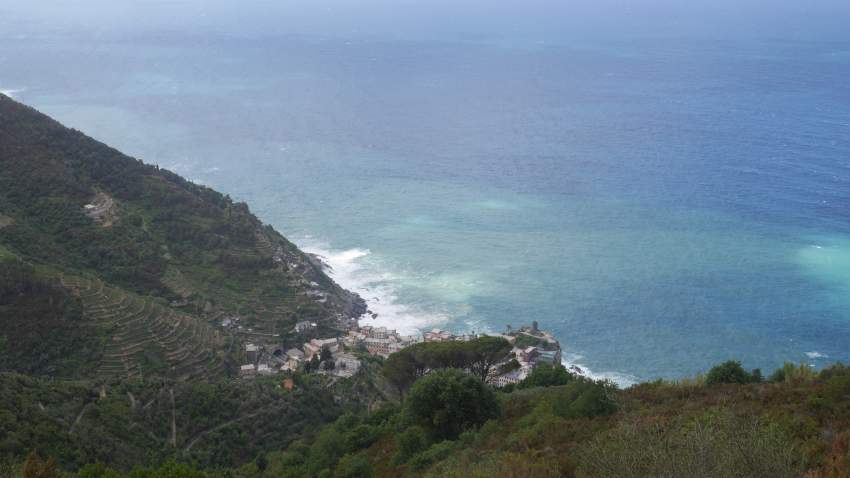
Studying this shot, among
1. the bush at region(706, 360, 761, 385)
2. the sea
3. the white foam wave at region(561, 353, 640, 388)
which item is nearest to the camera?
the bush at region(706, 360, 761, 385)

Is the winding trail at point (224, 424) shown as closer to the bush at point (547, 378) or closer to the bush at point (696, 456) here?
the bush at point (547, 378)

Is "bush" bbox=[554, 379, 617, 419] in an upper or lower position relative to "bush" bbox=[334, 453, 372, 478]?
upper

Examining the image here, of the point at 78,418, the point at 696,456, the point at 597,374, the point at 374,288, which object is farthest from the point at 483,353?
the point at 374,288

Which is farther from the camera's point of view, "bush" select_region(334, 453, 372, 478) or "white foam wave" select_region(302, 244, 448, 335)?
"white foam wave" select_region(302, 244, 448, 335)

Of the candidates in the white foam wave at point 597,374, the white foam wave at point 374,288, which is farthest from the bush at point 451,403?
the white foam wave at point 374,288

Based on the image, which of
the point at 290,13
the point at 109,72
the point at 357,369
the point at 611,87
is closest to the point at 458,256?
the point at 357,369

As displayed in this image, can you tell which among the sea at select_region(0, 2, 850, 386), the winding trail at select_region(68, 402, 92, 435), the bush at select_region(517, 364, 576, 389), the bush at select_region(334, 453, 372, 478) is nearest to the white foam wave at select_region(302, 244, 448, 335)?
the sea at select_region(0, 2, 850, 386)

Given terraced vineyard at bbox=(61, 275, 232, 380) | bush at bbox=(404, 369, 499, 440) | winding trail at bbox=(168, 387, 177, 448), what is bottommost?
winding trail at bbox=(168, 387, 177, 448)

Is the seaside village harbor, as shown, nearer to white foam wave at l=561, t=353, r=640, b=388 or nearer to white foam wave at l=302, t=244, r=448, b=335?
white foam wave at l=561, t=353, r=640, b=388

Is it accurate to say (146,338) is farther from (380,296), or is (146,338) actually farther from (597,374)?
(597,374)
